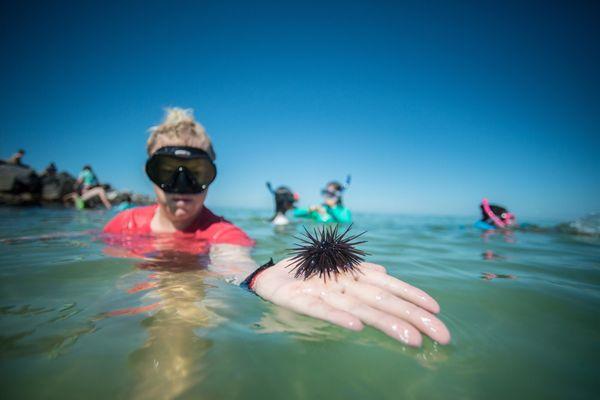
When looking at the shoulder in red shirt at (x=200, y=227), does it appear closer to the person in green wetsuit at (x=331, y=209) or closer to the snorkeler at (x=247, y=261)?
the snorkeler at (x=247, y=261)

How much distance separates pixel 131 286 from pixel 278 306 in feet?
4.46

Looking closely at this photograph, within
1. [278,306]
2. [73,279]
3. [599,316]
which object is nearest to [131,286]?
[73,279]

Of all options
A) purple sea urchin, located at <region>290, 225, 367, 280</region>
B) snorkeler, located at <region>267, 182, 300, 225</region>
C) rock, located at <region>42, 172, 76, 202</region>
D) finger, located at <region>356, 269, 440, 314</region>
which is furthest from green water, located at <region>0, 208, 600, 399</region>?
rock, located at <region>42, 172, 76, 202</region>

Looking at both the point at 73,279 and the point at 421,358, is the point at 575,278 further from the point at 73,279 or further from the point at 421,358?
the point at 73,279

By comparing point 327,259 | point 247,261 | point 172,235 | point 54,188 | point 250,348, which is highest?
point 54,188

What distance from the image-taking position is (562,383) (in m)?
1.39

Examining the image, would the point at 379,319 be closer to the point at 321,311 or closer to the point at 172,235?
the point at 321,311

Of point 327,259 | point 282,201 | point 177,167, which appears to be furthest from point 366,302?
point 282,201

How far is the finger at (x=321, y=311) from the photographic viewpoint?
1607mm

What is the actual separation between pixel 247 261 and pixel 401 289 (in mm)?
2022

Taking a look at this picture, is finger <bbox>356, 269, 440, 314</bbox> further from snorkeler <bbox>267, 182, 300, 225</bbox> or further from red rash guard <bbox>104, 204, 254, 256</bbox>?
snorkeler <bbox>267, 182, 300, 225</bbox>

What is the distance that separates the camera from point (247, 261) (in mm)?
3350

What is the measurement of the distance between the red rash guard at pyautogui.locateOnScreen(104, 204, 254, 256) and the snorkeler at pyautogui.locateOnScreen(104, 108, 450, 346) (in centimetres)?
2

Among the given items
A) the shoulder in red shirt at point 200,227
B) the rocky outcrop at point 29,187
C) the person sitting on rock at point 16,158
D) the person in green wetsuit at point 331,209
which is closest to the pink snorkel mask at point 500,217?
the person in green wetsuit at point 331,209
